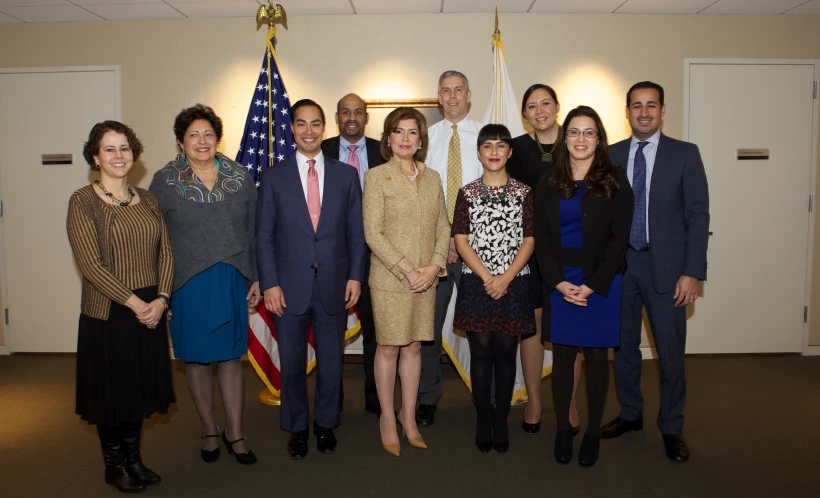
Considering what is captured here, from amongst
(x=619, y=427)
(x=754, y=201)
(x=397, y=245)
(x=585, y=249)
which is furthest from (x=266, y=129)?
(x=754, y=201)

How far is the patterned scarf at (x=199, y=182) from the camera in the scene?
283 centimetres

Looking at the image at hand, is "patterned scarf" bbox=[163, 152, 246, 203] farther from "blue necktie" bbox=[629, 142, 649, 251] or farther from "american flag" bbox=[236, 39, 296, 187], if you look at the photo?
"blue necktie" bbox=[629, 142, 649, 251]

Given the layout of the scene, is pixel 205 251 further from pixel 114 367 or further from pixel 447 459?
pixel 447 459

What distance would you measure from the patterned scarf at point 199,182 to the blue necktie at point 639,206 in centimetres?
215

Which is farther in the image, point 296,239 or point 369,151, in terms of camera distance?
point 369,151

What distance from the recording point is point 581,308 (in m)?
2.84

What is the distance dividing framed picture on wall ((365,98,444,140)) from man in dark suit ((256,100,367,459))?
207 cm

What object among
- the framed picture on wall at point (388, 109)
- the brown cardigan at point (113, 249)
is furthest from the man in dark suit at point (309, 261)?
the framed picture on wall at point (388, 109)

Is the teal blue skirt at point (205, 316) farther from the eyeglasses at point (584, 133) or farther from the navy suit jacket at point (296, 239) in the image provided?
the eyeglasses at point (584, 133)

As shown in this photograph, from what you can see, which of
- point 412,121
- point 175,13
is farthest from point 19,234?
point 412,121

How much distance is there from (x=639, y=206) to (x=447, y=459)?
1.74 meters

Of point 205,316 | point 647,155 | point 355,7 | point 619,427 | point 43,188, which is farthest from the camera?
point 43,188

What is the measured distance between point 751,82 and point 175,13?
5.17 metres

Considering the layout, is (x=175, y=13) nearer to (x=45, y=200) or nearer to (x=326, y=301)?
(x=45, y=200)
